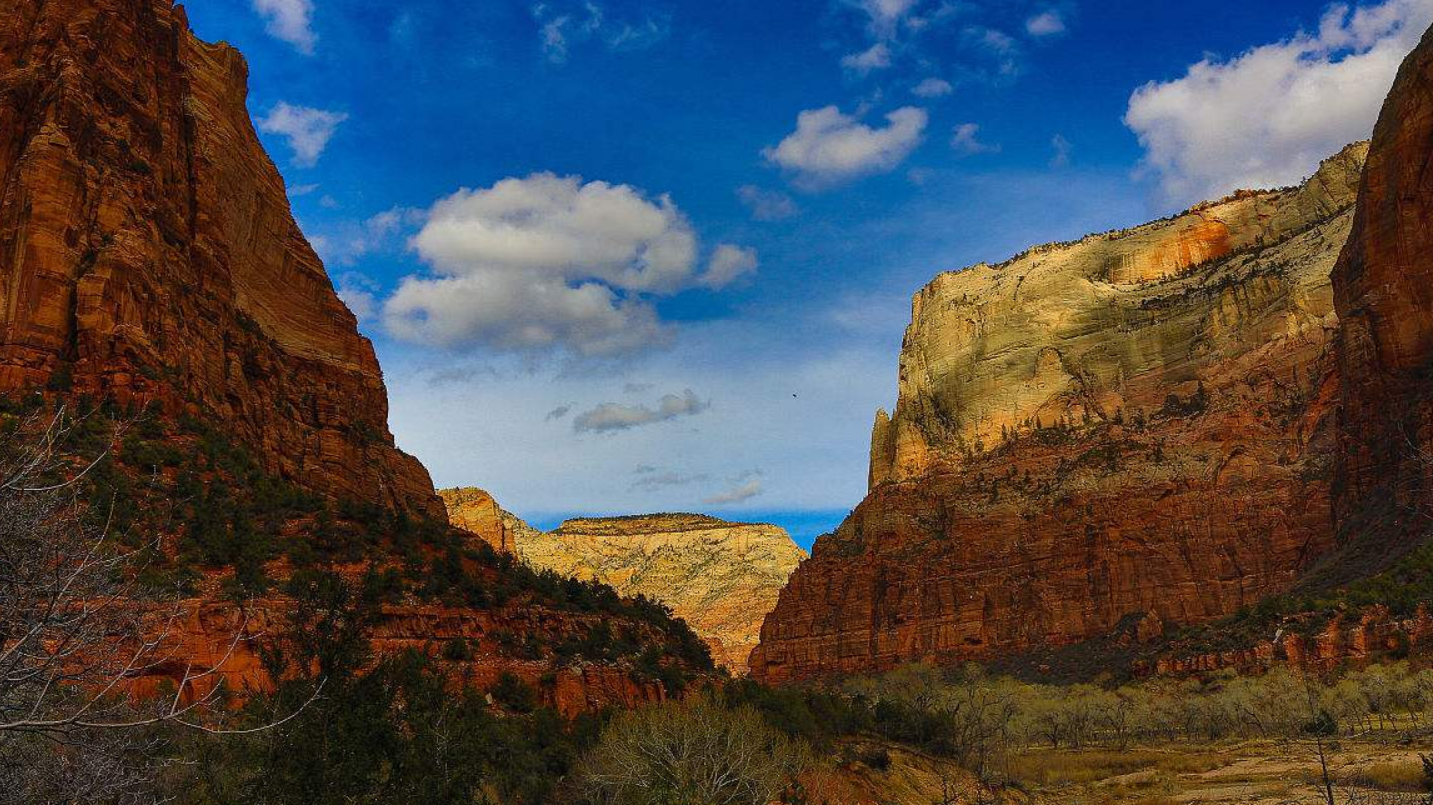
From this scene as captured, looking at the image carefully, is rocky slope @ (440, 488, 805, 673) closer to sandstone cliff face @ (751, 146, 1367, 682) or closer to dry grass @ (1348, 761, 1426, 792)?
sandstone cliff face @ (751, 146, 1367, 682)

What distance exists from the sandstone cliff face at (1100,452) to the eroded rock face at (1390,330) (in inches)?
468

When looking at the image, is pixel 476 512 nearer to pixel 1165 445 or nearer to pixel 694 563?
pixel 694 563

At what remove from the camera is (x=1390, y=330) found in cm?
7031

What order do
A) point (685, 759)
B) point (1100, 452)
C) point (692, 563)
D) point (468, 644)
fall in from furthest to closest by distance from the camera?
point (692, 563) < point (1100, 452) < point (468, 644) < point (685, 759)

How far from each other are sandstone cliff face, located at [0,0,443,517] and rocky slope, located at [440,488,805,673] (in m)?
91.3

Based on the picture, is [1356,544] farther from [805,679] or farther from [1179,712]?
[805,679]

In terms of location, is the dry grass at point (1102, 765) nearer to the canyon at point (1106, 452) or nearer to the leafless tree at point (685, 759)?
the leafless tree at point (685, 759)

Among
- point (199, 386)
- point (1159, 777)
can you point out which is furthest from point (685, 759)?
point (1159, 777)

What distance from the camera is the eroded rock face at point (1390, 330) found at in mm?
65562

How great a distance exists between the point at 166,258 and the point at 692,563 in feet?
486

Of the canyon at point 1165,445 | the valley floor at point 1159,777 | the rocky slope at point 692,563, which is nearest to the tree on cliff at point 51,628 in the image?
the valley floor at point 1159,777

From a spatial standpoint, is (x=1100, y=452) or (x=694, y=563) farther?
(x=694, y=563)

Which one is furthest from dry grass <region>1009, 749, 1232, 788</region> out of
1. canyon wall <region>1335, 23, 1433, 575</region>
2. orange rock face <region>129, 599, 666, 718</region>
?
canyon wall <region>1335, 23, 1433, 575</region>

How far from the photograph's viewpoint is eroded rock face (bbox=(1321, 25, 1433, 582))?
215ft
